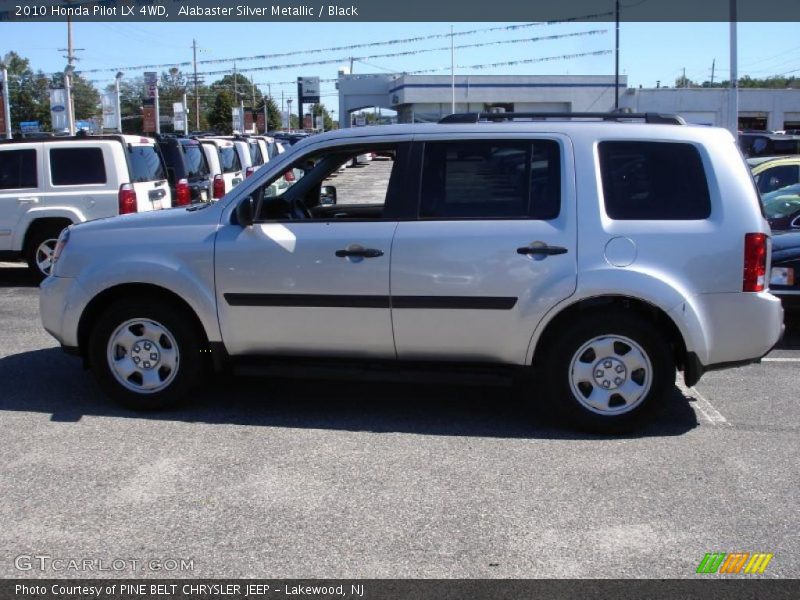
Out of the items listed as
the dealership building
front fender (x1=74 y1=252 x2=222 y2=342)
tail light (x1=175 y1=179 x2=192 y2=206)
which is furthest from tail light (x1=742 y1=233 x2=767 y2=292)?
the dealership building

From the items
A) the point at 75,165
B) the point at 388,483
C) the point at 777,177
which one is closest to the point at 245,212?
the point at 388,483

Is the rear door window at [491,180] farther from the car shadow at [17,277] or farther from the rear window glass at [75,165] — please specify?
the car shadow at [17,277]

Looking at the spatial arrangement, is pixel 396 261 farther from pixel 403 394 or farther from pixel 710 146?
pixel 710 146

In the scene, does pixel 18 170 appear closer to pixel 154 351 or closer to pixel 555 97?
pixel 154 351

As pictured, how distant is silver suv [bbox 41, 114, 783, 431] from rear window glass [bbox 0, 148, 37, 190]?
6472mm

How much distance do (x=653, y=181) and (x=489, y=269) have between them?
1.18 meters

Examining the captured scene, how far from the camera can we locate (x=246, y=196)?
19.2ft

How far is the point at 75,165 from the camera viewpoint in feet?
38.2

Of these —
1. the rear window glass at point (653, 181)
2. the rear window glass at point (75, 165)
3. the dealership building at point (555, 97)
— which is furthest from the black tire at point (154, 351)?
the dealership building at point (555, 97)

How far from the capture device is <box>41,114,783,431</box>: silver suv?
5.42 meters

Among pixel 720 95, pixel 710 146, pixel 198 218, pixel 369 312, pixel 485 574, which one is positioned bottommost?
pixel 485 574

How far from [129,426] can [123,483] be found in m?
1.05
